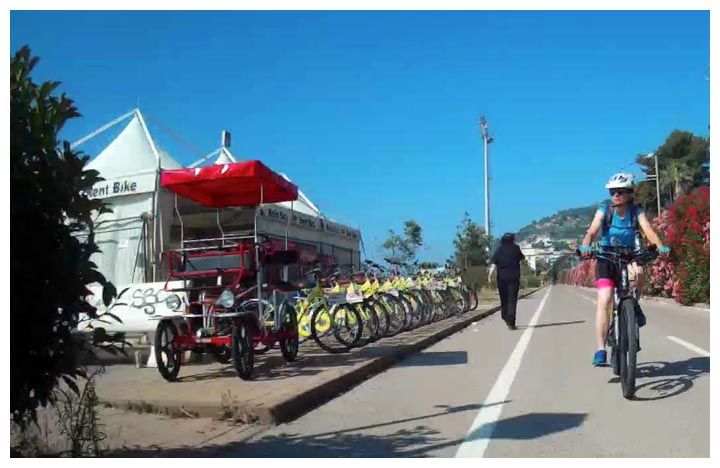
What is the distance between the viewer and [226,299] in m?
7.51

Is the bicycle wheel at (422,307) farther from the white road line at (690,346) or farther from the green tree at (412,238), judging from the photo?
the green tree at (412,238)

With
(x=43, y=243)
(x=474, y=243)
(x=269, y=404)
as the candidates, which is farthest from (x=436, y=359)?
(x=474, y=243)

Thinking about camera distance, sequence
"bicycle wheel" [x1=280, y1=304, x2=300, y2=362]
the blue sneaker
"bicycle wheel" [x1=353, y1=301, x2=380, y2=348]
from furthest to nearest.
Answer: "bicycle wheel" [x1=353, y1=301, x2=380, y2=348]
"bicycle wheel" [x1=280, y1=304, x2=300, y2=362]
the blue sneaker

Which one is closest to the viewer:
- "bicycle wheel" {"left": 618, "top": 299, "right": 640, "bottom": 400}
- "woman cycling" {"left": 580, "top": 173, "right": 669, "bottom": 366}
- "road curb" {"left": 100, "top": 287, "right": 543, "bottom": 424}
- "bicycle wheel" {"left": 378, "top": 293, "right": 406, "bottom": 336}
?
"road curb" {"left": 100, "top": 287, "right": 543, "bottom": 424}

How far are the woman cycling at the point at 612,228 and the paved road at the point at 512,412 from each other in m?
0.80

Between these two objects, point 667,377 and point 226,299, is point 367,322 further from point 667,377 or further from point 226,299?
point 667,377

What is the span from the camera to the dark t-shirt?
1378cm

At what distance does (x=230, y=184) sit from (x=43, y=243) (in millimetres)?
5900

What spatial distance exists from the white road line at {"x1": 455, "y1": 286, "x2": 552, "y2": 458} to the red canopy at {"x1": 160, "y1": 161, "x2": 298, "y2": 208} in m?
3.72

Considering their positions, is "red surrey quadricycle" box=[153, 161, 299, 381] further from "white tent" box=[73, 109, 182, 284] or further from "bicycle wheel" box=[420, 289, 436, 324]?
"bicycle wheel" box=[420, 289, 436, 324]

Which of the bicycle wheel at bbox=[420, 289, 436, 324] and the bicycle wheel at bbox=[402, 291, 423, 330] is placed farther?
the bicycle wheel at bbox=[420, 289, 436, 324]

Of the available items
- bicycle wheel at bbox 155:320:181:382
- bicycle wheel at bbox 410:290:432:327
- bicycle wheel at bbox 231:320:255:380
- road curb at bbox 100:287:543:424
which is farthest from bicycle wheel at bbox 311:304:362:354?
bicycle wheel at bbox 410:290:432:327

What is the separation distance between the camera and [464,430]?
543cm

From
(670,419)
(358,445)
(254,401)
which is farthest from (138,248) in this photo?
(670,419)
